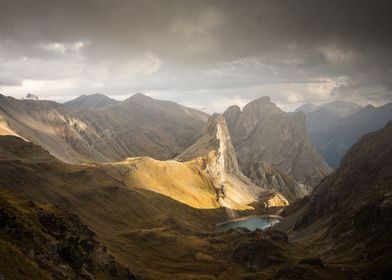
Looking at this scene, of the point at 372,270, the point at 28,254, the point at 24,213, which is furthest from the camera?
the point at 372,270

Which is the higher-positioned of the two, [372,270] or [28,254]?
[28,254]

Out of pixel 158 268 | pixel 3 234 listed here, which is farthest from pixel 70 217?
pixel 158 268

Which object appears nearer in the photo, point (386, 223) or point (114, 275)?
point (114, 275)

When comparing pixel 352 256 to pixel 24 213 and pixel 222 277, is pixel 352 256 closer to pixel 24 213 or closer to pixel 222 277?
pixel 222 277

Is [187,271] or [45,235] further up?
[45,235]

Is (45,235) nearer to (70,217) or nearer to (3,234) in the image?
(3,234)

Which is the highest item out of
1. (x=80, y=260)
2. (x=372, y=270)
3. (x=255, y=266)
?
(x=80, y=260)

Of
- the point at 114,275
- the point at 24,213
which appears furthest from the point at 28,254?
the point at 114,275

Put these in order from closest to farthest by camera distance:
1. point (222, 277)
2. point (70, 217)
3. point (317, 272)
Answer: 1. point (70, 217)
2. point (317, 272)
3. point (222, 277)

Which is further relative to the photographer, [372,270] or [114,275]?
[372,270]
